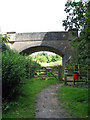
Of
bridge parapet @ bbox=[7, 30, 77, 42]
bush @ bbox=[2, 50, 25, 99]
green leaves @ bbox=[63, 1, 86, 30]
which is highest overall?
bridge parapet @ bbox=[7, 30, 77, 42]

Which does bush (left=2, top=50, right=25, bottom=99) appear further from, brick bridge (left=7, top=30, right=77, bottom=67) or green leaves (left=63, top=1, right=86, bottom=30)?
brick bridge (left=7, top=30, right=77, bottom=67)

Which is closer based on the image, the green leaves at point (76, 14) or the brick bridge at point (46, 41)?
the green leaves at point (76, 14)

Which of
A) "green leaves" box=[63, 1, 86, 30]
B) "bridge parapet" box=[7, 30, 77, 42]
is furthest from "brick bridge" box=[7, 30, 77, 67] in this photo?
"green leaves" box=[63, 1, 86, 30]

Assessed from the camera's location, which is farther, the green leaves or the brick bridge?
the brick bridge

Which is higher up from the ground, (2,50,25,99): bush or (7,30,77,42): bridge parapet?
(7,30,77,42): bridge parapet

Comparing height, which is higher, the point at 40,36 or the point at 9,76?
the point at 40,36

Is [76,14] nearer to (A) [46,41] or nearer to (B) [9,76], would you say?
(B) [9,76]

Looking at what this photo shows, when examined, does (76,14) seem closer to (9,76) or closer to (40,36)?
(9,76)

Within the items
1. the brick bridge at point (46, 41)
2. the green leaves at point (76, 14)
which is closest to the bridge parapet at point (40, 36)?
Result: the brick bridge at point (46, 41)

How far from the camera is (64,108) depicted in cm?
400

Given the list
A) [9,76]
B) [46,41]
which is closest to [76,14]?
[9,76]

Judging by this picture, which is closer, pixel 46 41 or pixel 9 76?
pixel 9 76

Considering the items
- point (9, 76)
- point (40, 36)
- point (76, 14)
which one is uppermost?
point (40, 36)

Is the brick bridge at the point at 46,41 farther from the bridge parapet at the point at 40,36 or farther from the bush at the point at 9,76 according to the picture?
the bush at the point at 9,76
